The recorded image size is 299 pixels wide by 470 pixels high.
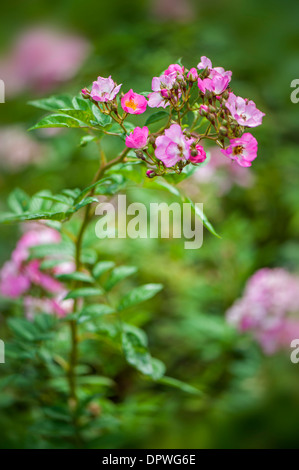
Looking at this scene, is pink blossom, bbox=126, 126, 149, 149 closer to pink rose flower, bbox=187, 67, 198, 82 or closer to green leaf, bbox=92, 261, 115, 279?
pink rose flower, bbox=187, 67, 198, 82

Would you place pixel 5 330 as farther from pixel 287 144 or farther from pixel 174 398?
pixel 287 144

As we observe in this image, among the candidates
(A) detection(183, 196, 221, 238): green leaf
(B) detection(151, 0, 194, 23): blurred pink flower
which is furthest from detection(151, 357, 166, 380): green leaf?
(B) detection(151, 0, 194, 23): blurred pink flower

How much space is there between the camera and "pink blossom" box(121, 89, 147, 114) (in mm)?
479

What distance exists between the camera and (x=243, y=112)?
48 cm

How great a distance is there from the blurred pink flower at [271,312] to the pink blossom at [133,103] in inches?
25.7

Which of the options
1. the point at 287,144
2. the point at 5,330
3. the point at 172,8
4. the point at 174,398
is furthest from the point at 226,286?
the point at 287,144

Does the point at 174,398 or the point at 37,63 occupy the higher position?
the point at 37,63

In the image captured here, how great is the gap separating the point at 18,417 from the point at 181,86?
700 millimetres

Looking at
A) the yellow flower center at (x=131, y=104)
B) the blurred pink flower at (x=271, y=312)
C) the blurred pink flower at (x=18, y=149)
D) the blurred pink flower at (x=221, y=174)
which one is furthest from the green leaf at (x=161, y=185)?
the blurred pink flower at (x=18, y=149)

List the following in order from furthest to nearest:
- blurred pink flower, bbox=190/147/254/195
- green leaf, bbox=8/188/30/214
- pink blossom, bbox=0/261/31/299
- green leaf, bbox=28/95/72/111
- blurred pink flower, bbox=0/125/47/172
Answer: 1. blurred pink flower, bbox=0/125/47/172
2. blurred pink flower, bbox=190/147/254/195
3. pink blossom, bbox=0/261/31/299
4. green leaf, bbox=8/188/30/214
5. green leaf, bbox=28/95/72/111

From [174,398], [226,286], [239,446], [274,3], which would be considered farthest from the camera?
[226,286]

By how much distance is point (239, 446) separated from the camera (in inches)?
15.7

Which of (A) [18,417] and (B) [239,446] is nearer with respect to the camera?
(B) [239,446]

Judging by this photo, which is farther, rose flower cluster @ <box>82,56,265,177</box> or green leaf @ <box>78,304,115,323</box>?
green leaf @ <box>78,304,115,323</box>
